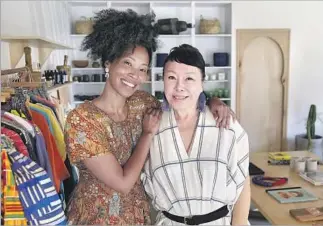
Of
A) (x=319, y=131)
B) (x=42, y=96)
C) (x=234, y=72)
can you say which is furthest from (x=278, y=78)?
(x=42, y=96)

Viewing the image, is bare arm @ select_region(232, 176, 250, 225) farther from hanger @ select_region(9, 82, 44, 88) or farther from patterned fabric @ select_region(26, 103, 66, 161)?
hanger @ select_region(9, 82, 44, 88)

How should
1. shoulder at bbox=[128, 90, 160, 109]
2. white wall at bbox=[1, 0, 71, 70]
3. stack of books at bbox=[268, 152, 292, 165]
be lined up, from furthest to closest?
Answer: stack of books at bbox=[268, 152, 292, 165]
white wall at bbox=[1, 0, 71, 70]
shoulder at bbox=[128, 90, 160, 109]

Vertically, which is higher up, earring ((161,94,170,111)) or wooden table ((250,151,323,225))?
earring ((161,94,170,111))

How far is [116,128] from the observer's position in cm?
135

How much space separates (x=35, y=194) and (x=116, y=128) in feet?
1.25

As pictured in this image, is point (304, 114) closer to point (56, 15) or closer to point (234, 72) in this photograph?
point (234, 72)

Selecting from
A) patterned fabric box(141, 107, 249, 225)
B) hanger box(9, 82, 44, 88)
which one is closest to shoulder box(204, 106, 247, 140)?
patterned fabric box(141, 107, 249, 225)

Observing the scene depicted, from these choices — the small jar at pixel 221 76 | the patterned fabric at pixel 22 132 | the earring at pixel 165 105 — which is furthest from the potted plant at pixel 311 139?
the patterned fabric at pixel 22 132

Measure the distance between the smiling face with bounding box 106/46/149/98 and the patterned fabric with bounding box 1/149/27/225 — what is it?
48cm

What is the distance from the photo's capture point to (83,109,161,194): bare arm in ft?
3.98

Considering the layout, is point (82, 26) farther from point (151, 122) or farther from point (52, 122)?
point (151, 122)

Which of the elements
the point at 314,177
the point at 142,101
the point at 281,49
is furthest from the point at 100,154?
the point at 281,49

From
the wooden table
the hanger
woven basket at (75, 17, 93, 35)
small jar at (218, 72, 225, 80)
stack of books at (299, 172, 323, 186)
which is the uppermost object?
woven basket at (75, 17, 93, 35)

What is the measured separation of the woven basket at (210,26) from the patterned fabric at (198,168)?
137 inches
